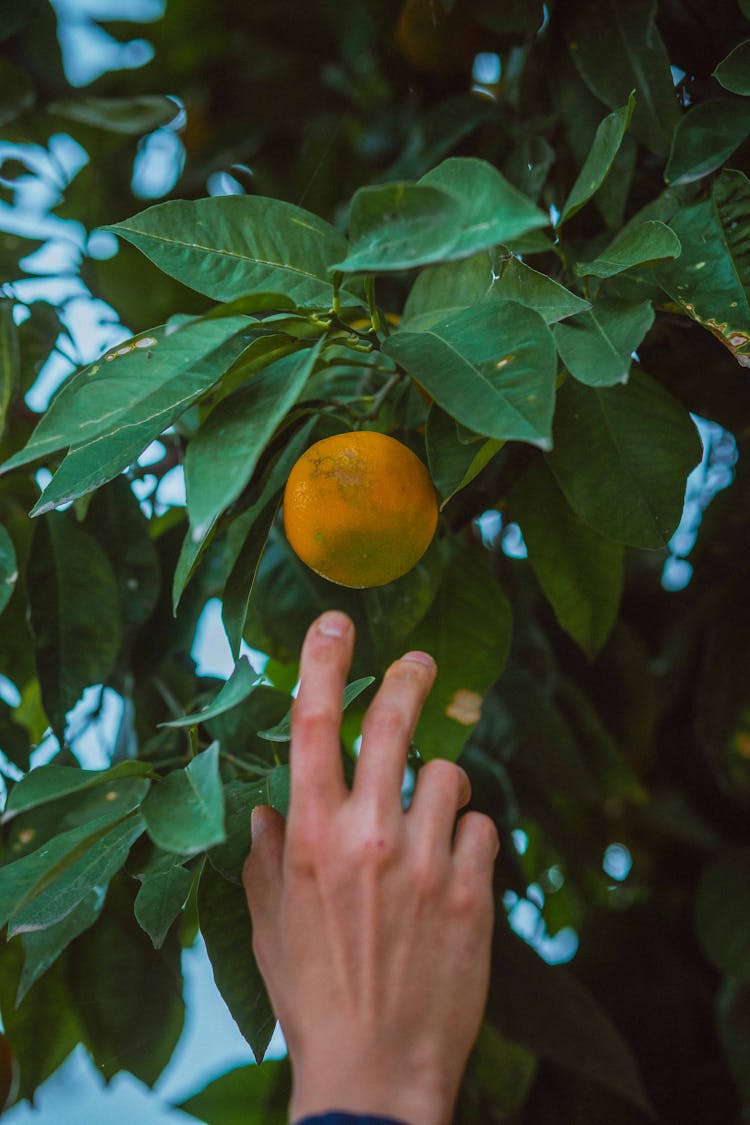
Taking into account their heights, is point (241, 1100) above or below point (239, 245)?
below

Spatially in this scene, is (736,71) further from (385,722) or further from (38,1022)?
(38,1022)

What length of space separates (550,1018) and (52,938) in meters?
0.47

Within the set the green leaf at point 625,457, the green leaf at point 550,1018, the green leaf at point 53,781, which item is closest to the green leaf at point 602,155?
the green leaf at point 625,457

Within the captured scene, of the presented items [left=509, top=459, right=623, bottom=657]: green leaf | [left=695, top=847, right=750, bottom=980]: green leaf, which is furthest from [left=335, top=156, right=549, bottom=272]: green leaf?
[left=695, top=847, right=750, bottom=980]: green leaf

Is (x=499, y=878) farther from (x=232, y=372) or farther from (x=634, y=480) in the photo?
(x=232, y=372)

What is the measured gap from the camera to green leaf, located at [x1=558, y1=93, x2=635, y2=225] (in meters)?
0.63

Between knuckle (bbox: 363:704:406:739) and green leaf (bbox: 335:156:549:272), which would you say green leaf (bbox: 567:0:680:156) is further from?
knuckle (bbox: 363:704:406:739)

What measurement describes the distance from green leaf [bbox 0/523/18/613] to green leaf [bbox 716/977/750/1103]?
3.38ft

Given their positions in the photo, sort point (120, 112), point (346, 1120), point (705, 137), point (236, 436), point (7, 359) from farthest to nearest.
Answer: point (120, 112) < point (7, 359) < point (705, 137) < point (236, 436) < point (346, 1120)

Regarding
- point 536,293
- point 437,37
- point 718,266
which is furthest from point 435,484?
point 437,37

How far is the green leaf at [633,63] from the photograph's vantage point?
823mm

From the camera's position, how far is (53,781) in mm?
604

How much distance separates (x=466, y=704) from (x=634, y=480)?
0.80ft

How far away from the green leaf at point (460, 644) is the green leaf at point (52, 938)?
27 cm
